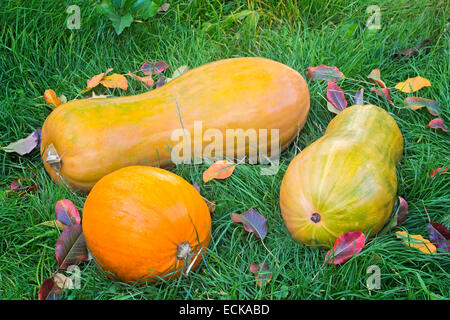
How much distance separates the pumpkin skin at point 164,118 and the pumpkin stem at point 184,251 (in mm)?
577

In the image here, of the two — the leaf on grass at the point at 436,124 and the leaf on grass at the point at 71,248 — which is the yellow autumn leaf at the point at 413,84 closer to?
the leaf on grass at the point at 436,124

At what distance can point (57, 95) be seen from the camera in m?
2.84

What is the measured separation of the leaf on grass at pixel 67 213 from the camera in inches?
83.7

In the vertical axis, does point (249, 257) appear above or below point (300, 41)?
below

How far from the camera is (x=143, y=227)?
1805mm

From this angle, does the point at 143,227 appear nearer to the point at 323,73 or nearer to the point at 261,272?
the point at 261,272

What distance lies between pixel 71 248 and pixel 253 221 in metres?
0.76

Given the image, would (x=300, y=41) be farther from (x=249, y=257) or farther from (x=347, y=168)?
(x=249, y=257)

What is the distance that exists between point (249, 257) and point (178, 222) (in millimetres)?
352

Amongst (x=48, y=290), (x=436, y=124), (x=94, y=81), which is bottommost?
(x=48, y=290)

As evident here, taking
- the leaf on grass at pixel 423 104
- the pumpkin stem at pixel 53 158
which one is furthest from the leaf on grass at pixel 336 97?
the pumpkin stem at pixel 53 158

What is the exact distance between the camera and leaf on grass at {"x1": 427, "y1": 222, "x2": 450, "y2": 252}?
1955mm

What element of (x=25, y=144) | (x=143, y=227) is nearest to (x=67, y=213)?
(x=143, y=227)

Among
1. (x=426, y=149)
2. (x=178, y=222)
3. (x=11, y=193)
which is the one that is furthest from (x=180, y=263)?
(x=426, y=149)
